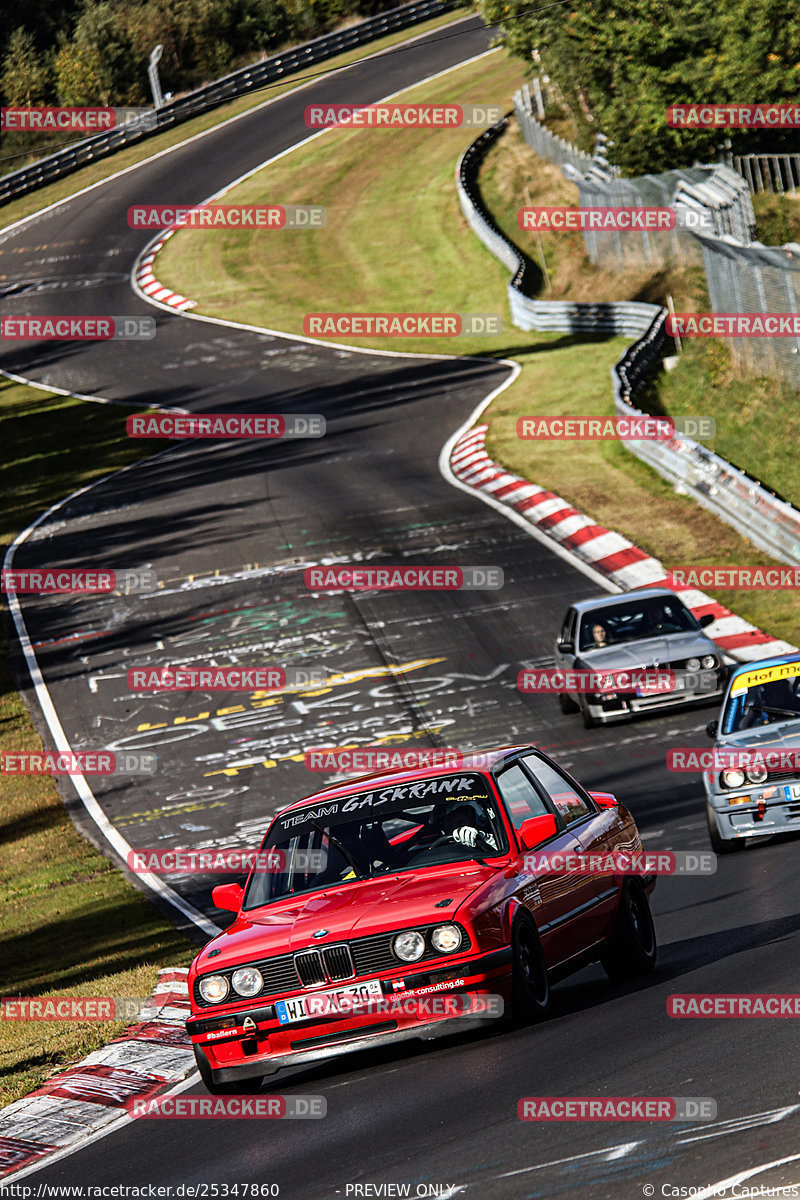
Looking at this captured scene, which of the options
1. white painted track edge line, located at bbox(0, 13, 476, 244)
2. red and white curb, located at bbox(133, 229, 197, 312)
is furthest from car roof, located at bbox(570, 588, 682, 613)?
white painted track edge line, located at bbox(0, 13, 476, 244)

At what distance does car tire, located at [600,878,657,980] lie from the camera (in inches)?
375

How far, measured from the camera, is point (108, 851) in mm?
18062

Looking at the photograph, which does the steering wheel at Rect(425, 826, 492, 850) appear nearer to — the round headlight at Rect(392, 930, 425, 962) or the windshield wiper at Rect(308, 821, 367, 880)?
the windshield wiper at Rect(308, 821, 367, 880)

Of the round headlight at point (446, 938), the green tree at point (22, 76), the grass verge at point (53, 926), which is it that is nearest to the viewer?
the round headlight at point (446, 938)

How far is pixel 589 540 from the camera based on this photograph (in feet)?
89.9

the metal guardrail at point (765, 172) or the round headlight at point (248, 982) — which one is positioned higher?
the metal guardrail at point (765, 172)

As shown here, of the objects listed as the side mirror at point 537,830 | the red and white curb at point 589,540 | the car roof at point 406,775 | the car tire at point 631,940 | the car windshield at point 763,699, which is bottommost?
the red and white curb at point 589,540

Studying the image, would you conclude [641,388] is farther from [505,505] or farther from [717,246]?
[505,505]

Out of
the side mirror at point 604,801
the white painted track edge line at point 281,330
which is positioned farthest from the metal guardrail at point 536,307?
the side mirror at point 604,801

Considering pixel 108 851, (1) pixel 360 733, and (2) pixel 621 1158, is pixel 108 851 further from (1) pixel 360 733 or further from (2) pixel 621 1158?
(2) pixel 621 1158

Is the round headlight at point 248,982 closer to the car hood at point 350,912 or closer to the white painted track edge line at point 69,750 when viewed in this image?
the car hood at point 350,912

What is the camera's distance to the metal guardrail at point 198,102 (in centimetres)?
6762

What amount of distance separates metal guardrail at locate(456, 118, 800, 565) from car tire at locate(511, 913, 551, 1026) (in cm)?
1563

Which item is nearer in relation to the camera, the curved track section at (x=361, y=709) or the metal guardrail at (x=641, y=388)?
the curved track section at (x=361, y=709)
